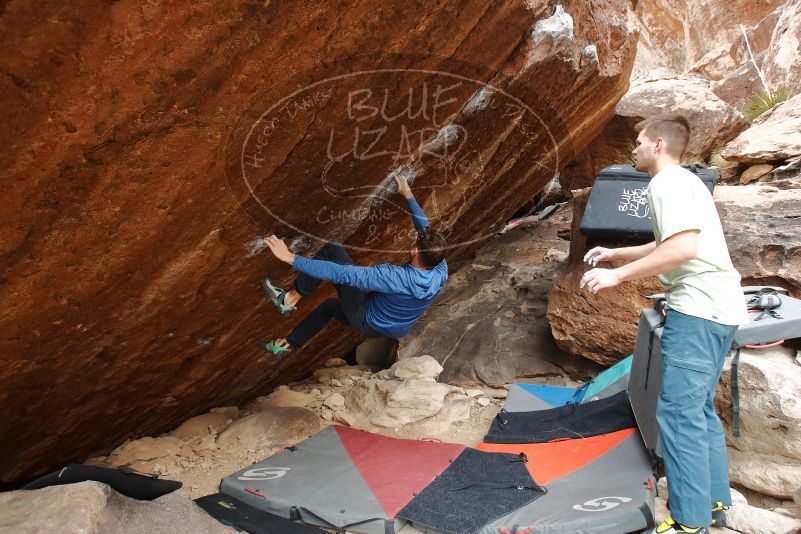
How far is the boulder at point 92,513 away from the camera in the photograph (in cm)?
229

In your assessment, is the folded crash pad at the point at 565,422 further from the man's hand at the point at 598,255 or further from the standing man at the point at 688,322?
the man's hand at the point at 598,255

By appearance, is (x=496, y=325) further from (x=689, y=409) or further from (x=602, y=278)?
(x=602, y=278)

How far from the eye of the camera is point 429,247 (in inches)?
132

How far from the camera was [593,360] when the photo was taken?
5.00 m

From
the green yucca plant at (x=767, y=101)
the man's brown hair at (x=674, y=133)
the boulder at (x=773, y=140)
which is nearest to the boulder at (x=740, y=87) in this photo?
the green yucca plant at (x=767, y=101)

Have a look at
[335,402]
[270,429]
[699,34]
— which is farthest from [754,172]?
[699,34]

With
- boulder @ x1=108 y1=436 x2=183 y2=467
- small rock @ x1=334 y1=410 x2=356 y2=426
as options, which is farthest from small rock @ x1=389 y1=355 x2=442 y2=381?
boulder @ x1=108 y1=436 x2=183 y2=467

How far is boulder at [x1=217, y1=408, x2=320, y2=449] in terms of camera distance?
427 centimetres

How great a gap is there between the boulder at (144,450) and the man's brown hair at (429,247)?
257 cm

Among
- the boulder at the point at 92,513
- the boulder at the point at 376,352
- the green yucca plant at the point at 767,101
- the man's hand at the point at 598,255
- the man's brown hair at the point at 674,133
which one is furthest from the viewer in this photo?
the green yucca plant at the point at 767,101

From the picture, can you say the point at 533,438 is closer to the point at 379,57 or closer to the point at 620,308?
the point at 620,308

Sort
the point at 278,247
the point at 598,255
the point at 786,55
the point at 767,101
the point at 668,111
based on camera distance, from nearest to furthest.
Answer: the point at 598,255, the point at 278,247, the point at 767,101, the point at 668,111, the point at 786,55

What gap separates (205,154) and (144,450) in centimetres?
300

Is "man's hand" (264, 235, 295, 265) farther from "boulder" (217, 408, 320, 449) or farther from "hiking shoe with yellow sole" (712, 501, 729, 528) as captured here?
"hiking shoe with yellow sole" (712, 501, 729, 528)
